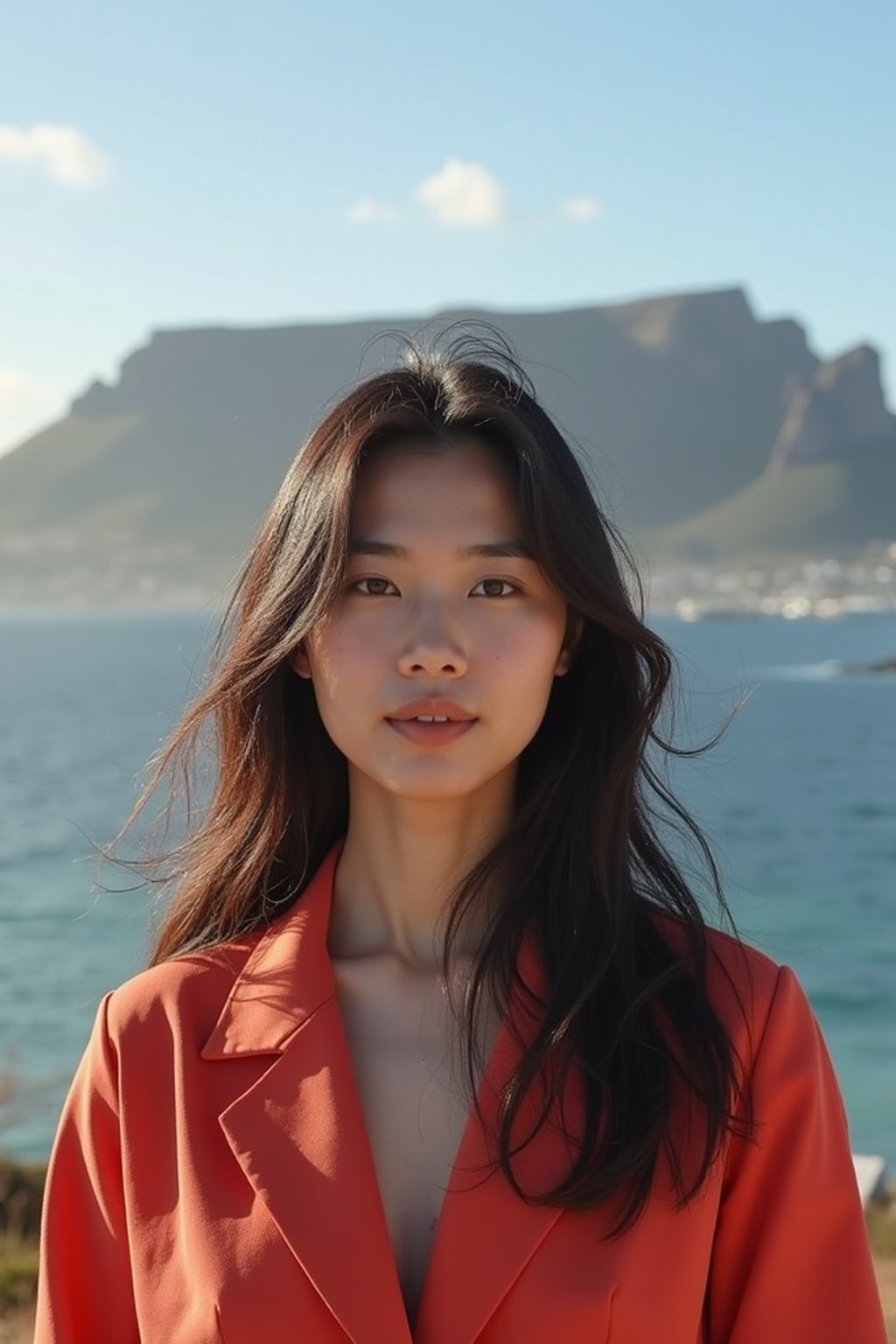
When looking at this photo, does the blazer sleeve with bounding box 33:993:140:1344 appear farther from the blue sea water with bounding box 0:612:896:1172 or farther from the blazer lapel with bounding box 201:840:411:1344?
the blue sea water with bounding box 0:612:896:1172

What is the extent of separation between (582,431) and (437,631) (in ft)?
398

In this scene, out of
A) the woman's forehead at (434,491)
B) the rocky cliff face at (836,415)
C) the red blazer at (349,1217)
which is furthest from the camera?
the rocky cliff face at (836,415)

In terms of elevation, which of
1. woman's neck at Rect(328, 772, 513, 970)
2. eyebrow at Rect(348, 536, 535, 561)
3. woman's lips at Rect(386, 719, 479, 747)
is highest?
eyebrow at Rect(348, 536, 535, 561)

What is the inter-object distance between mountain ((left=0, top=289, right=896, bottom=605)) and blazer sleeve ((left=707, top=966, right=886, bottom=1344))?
11593 centimetres

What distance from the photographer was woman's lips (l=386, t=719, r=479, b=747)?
2020 millimetres

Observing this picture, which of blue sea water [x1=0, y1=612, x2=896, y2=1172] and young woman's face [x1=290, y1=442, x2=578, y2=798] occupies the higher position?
blue sea water [x1=0, y1=612, x2=896, y2=1172]

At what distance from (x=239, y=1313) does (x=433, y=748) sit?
0.69 metres

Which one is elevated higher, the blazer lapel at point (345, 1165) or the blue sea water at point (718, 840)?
the blue sea water at point (718, 840)

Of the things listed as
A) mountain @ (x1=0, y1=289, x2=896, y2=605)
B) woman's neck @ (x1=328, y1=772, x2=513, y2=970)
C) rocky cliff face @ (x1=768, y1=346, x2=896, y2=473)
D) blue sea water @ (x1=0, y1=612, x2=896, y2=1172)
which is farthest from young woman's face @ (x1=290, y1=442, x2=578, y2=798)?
rocky cliff face @ (x1=768, y1=346, x2=896, y2=473)

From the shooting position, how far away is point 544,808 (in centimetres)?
220

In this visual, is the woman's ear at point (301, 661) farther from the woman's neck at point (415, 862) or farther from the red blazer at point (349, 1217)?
the red blazer at point (349, 1217)

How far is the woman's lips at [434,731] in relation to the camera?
2020mm

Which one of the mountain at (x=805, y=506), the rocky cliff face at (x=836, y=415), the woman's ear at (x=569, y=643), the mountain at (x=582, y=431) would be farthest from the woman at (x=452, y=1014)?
the rocky cliff face at (x=836, y=415)

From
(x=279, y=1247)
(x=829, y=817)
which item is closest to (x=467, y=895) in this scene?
(x=279, y=1247)
